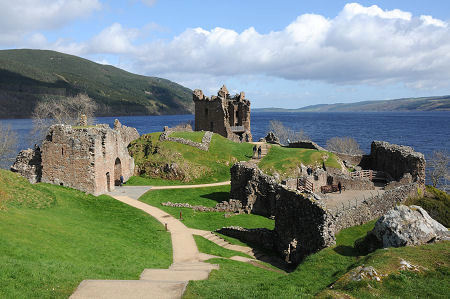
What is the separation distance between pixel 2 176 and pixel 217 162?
26.0 meters

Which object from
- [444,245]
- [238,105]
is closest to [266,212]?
[444,245]

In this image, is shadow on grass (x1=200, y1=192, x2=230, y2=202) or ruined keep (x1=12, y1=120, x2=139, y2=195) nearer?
ruined keep (x1=12, y1=120, x2=139, y2=195)

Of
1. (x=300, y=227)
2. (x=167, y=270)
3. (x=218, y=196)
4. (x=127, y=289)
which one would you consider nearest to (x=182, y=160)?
(x=218, y=196)

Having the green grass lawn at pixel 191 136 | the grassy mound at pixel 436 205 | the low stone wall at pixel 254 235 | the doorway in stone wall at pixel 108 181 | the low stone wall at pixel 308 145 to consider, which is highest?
the green grass lawn at pixel 191 136

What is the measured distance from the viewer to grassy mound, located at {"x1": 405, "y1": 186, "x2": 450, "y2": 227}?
34000mm

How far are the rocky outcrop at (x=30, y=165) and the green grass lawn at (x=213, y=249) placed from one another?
17611mm

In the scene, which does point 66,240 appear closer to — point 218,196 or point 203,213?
point 203,213

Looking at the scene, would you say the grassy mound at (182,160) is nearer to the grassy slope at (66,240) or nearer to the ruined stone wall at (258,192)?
the ruined stone wall at (258,192)

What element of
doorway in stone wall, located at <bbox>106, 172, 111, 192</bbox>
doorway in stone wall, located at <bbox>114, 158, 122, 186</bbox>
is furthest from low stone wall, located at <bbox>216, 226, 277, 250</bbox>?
doorway in stone wall, located at <bbox>114, 158, 122, 186</bbox>

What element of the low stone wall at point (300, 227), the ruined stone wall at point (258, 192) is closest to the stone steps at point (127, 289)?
the low stone wall at point (300, 227)

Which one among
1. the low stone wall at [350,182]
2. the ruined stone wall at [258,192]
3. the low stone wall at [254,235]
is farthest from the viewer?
the low stone wall at [350,182]

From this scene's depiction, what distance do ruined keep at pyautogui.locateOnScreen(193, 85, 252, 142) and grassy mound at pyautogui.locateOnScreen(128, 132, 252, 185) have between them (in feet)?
53.0

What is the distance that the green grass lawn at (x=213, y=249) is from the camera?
2156 cm

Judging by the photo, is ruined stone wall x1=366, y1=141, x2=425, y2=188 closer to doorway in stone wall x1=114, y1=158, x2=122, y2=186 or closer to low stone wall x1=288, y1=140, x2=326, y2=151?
low stone wall x1=288, y1=140, x2=326, y2=151
